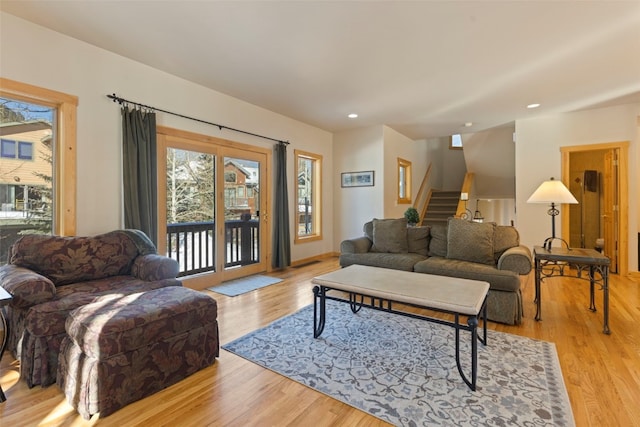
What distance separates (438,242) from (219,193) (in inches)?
118

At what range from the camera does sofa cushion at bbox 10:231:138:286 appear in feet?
7.89

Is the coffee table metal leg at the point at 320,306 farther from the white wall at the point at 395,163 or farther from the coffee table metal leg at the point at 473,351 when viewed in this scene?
the white wall at the point at 395,163

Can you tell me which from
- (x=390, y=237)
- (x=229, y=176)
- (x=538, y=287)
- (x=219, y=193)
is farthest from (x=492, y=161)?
(x=219, y=193)

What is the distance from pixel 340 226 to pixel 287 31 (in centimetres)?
435

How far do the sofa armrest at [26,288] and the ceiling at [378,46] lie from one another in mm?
2088

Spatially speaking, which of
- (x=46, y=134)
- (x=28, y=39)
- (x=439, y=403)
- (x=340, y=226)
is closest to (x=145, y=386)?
(x=439, y=403)

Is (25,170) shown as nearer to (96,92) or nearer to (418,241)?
(96,92)

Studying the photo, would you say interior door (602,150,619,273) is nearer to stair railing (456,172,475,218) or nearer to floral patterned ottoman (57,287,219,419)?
stair railing (456,172,475,218)

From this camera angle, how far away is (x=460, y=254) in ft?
11.3

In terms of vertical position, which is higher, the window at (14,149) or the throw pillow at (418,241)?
the window at (14,149)

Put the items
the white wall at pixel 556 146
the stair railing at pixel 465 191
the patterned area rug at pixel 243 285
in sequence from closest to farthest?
the patterned area rug at pixel 243 285, the white wall at pixel 556 146, the stair railing at pixel 465 191

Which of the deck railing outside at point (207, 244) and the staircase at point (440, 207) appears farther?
the staircase at point (440, 207)

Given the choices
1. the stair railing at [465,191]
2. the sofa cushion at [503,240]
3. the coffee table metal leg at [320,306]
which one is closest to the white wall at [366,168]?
the stair railing at [465,191]

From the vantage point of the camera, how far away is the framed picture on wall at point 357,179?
604 cm
